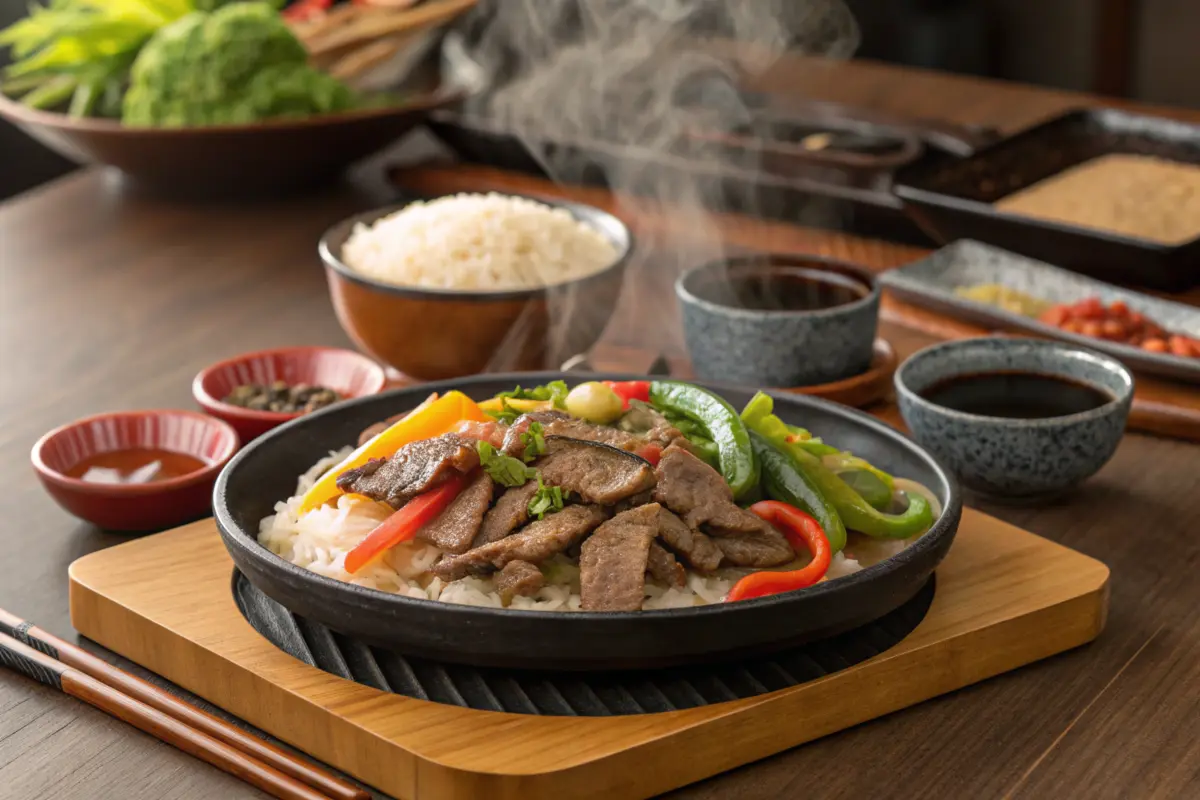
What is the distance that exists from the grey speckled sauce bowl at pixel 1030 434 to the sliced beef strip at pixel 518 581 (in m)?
0.68

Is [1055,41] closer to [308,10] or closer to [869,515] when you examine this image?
[308,10]

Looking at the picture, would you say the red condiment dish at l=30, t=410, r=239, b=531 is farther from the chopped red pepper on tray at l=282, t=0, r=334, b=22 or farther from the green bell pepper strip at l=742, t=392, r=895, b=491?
the chopped red pepper on tray at l=282, t=0, r=334, b=22

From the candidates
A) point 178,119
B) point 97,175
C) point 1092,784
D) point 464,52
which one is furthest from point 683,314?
point 97,175

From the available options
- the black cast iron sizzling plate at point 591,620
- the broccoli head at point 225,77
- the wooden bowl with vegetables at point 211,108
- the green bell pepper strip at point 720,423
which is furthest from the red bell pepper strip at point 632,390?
the broccoli head at point 225,77

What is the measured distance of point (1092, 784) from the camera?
5.13 feet

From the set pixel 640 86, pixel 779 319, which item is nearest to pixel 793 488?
pixel 779 319

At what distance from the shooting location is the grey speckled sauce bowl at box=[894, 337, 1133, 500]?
2.09m

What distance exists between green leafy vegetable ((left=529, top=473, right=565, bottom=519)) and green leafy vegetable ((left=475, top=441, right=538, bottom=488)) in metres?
0.03

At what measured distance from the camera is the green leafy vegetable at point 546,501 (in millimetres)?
1694

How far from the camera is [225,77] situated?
3521mm

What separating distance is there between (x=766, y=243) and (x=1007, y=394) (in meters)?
1.04

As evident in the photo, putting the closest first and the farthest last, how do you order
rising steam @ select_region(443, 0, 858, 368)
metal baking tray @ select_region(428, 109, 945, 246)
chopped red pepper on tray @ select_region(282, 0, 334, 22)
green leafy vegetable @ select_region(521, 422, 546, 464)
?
green leafy vegetable @ select_region(521, 422, 546, 464) → metal baking tray @ select_region(428, 109, 945, 246) → rising steam @ select_region(443, 0, 858, 368) → chopped red pepper on tray @ select_region(282, 0, 334, 22)

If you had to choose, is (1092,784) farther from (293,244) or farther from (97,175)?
(97,175)

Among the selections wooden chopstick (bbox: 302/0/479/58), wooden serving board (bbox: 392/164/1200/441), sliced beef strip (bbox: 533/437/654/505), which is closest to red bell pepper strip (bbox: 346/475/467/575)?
sliced beef strip (bbox: 533/437/654/505)
